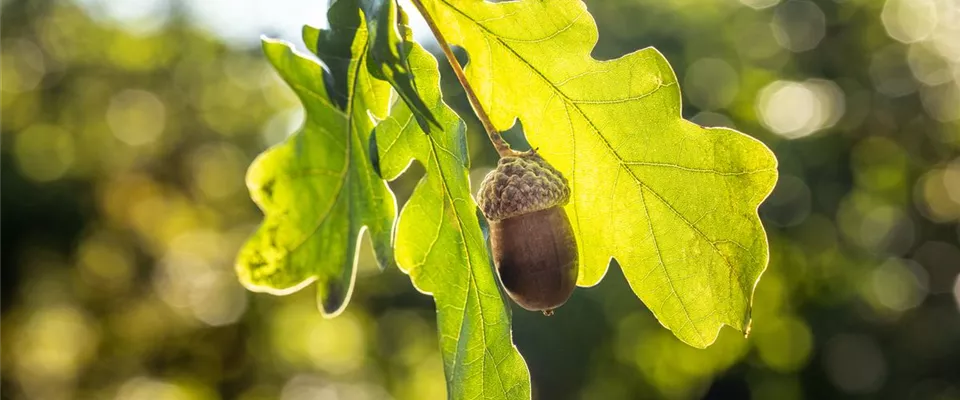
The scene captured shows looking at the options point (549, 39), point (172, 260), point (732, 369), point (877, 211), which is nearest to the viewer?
point (549, 39)

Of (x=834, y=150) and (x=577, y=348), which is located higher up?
(x=834, y=150)

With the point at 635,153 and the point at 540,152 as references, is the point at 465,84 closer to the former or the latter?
the point at 540,152

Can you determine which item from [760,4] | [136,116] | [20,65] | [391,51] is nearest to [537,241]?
[391,51]

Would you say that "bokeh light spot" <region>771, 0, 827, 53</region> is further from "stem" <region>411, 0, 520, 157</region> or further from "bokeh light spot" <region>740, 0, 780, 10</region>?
"stem" <region>411, 0, 520, 157</region>

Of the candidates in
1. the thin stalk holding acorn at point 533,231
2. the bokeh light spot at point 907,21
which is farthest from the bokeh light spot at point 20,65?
the thin stalk holding acorn at point 533,231

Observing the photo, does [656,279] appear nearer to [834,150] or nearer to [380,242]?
[380,242]

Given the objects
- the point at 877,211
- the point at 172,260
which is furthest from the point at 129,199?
the point at 877,211
